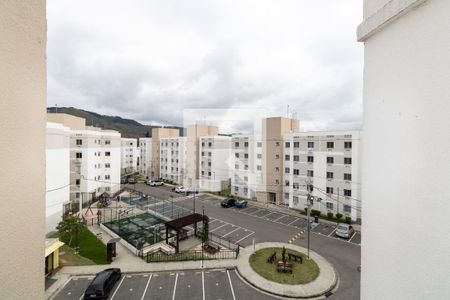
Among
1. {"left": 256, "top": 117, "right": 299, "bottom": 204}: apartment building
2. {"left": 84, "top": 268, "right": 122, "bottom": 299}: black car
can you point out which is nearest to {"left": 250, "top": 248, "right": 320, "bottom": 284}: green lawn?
{"left": 84, "top": 268, "right": 122, "bottom": 299}: black car

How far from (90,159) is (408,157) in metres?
36.8

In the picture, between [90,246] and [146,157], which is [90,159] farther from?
[146,157]

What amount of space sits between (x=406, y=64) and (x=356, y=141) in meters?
24.5

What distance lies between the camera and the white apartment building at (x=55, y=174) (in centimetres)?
2008

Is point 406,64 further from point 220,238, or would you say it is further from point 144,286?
point 220,238

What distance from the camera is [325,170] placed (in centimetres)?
2578

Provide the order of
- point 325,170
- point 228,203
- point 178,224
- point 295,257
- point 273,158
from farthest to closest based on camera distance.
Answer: point 273,158, point 228,203, point 325,170, point 178,224, point 295,257

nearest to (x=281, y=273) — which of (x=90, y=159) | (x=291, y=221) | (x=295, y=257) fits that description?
(x=295, y=257)

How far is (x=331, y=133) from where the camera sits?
82.2ft

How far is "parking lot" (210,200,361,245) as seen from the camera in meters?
20.0

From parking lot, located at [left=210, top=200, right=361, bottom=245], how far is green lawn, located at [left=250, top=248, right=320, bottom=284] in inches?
257

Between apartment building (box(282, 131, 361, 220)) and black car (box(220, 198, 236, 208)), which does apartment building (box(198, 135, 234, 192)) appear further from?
apartment building (box(282, 131, 361, 220))

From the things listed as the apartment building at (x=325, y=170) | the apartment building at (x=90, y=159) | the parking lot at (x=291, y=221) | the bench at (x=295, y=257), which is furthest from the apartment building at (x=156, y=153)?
the bench at (x=295, y=257)

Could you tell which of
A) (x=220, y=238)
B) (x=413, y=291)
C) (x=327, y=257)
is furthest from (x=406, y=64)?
(x=220, y=238)
